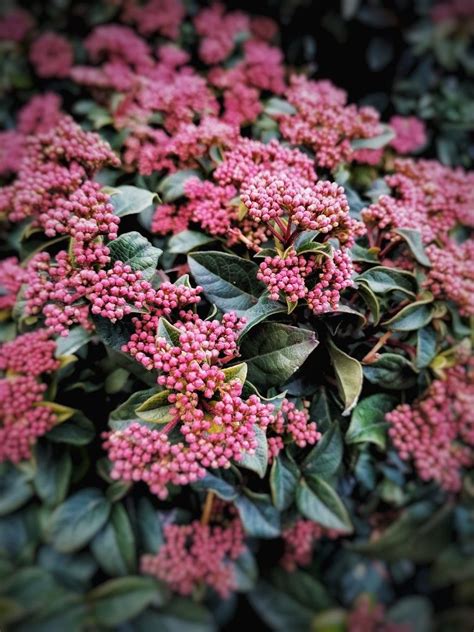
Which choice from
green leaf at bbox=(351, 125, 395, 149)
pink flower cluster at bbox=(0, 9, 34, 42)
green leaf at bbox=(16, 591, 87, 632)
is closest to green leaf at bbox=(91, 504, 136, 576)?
green leaf at bbox=(16, 591, 87, 632)

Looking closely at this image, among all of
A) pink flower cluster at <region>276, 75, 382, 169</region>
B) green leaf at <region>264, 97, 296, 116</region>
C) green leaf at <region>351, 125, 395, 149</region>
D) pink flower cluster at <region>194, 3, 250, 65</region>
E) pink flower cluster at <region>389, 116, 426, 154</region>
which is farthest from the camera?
pink flower cluster at <region>194, 3, 250, 65</region>

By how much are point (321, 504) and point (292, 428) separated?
8.2 inches

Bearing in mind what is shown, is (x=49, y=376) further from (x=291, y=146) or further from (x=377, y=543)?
(x=291, y=146)

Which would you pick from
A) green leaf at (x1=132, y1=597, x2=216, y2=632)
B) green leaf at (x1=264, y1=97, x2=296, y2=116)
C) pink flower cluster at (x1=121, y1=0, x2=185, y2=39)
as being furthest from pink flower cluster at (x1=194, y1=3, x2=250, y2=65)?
green leaf at (x1=132, y1=597, x2=216, y2=632)

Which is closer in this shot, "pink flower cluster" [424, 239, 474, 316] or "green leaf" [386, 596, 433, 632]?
"green leaf" [386, 596, 433, 632]

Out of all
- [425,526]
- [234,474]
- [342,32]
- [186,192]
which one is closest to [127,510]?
[234,474]

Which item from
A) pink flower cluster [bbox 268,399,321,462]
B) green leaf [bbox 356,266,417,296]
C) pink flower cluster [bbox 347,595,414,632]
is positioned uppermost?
green leaf [bbox 356,266,417,296]

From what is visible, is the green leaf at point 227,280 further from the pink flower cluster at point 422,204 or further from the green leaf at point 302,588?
the green leaf at point 302,588

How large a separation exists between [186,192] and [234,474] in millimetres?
824

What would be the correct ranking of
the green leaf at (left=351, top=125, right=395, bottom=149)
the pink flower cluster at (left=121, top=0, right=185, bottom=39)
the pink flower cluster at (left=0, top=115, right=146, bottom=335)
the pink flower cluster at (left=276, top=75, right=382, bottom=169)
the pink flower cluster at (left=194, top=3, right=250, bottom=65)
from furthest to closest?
the pink flower cluster at (left=121, top=0, right=185, bottom=39) < the pink flower cluster at (left=194, top=3, right=250, bottom=65) < the green leaf at (left=351, top=125, right=395, bottom=149) < the pink flower cluster at (left=276, top=75, right=382, bottom=169) < the pink flower cluster at (left=0, top=115, right=146, bottom=335)

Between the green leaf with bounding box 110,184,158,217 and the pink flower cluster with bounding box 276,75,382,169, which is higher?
the pink flower cluster with bounding box 276,75,382,169

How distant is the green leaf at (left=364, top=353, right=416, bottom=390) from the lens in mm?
1365

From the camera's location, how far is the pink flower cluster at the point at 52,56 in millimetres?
2494

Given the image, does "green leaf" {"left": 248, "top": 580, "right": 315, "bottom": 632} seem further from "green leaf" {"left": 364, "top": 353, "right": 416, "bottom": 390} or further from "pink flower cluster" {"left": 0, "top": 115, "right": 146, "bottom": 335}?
"pink flower cluster" {"left": 0, "top": 115, "right": 146, "bottom": 335}
